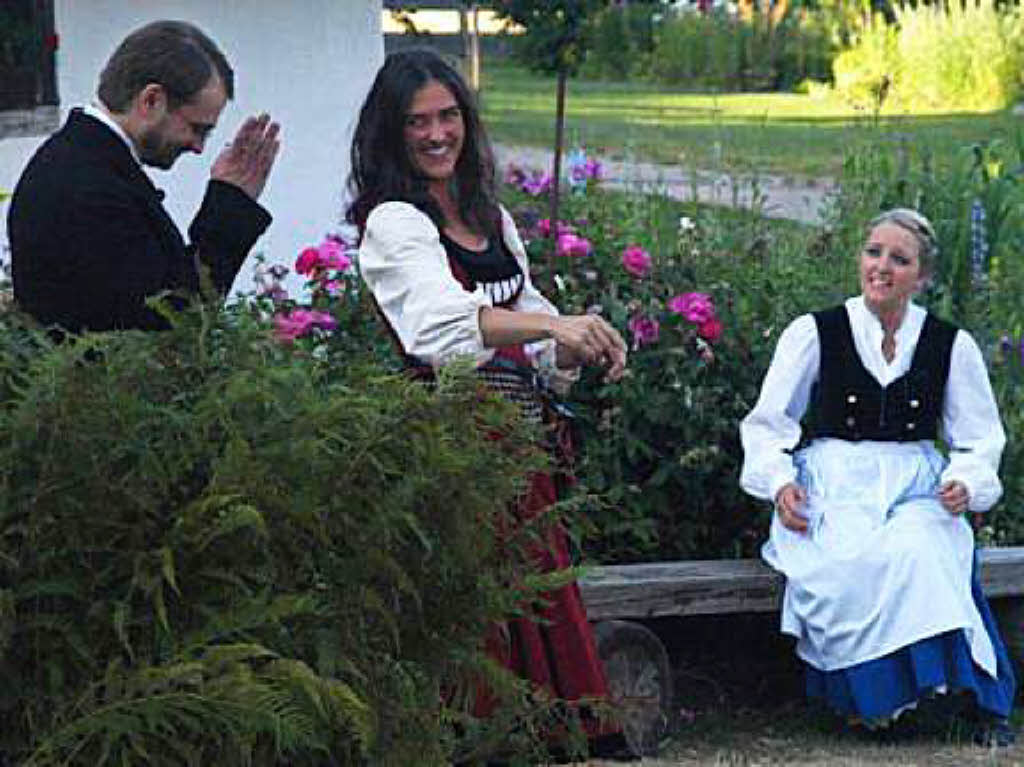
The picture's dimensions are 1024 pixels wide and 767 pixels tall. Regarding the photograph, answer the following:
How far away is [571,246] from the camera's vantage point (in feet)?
21.7

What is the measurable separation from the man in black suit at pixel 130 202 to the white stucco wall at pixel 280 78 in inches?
153

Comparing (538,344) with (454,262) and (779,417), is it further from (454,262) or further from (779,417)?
(779,417)

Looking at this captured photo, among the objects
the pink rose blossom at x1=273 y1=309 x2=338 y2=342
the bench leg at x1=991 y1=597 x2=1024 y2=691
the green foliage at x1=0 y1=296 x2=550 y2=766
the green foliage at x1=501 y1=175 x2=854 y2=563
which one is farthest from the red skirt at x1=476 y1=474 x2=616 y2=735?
the bench leg at x1=991 y1=597 x2=1024 y2=691

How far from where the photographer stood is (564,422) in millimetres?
4715

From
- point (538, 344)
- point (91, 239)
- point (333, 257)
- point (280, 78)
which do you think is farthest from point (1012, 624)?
point (91, 239)

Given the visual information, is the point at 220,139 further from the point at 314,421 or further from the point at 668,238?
the point at 314,421

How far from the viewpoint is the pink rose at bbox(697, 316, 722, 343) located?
6.31 metres

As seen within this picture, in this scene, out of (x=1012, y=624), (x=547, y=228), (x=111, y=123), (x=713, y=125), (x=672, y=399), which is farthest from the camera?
(x=713, y=125)

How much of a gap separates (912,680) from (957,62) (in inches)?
769

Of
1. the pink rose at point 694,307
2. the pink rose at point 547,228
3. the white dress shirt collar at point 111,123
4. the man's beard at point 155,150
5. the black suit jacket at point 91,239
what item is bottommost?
the pink rose at point 694,307

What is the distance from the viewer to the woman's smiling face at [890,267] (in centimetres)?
598

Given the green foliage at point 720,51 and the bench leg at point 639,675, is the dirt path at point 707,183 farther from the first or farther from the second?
the green foliage at point 720,51

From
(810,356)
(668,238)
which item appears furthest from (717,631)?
(668,238)

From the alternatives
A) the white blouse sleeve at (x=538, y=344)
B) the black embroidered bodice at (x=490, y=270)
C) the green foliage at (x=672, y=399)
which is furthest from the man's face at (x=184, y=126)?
the green foliage at (x=672, y=399)
